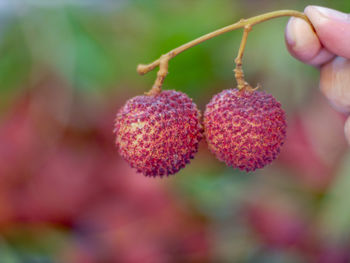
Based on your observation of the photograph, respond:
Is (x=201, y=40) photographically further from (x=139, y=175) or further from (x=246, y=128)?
(x=139, y=175)

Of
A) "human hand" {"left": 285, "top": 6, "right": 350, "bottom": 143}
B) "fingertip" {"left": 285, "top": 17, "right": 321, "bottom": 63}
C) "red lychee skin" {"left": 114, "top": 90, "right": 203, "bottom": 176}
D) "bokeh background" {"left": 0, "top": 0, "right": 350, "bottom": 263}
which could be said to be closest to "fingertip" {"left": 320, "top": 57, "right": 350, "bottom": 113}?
"human hand" {"left": 285, "top": 6, "right": 350, "bottom": 143}

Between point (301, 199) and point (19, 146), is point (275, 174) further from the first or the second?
point (19, 146)

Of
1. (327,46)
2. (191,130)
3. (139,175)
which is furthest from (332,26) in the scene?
(139,175)

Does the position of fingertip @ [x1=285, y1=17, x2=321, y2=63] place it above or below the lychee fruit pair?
above

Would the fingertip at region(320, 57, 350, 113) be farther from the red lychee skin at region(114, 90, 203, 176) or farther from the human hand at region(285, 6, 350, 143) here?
the red lychee skin at region(114, 90, 203, 176)

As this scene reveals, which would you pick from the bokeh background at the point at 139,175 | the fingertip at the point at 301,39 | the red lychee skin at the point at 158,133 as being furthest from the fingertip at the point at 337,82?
the bokeh background at the point at 139,175

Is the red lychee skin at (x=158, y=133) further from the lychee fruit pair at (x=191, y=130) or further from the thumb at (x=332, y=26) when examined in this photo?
the thumb at (x=332, y=26)
